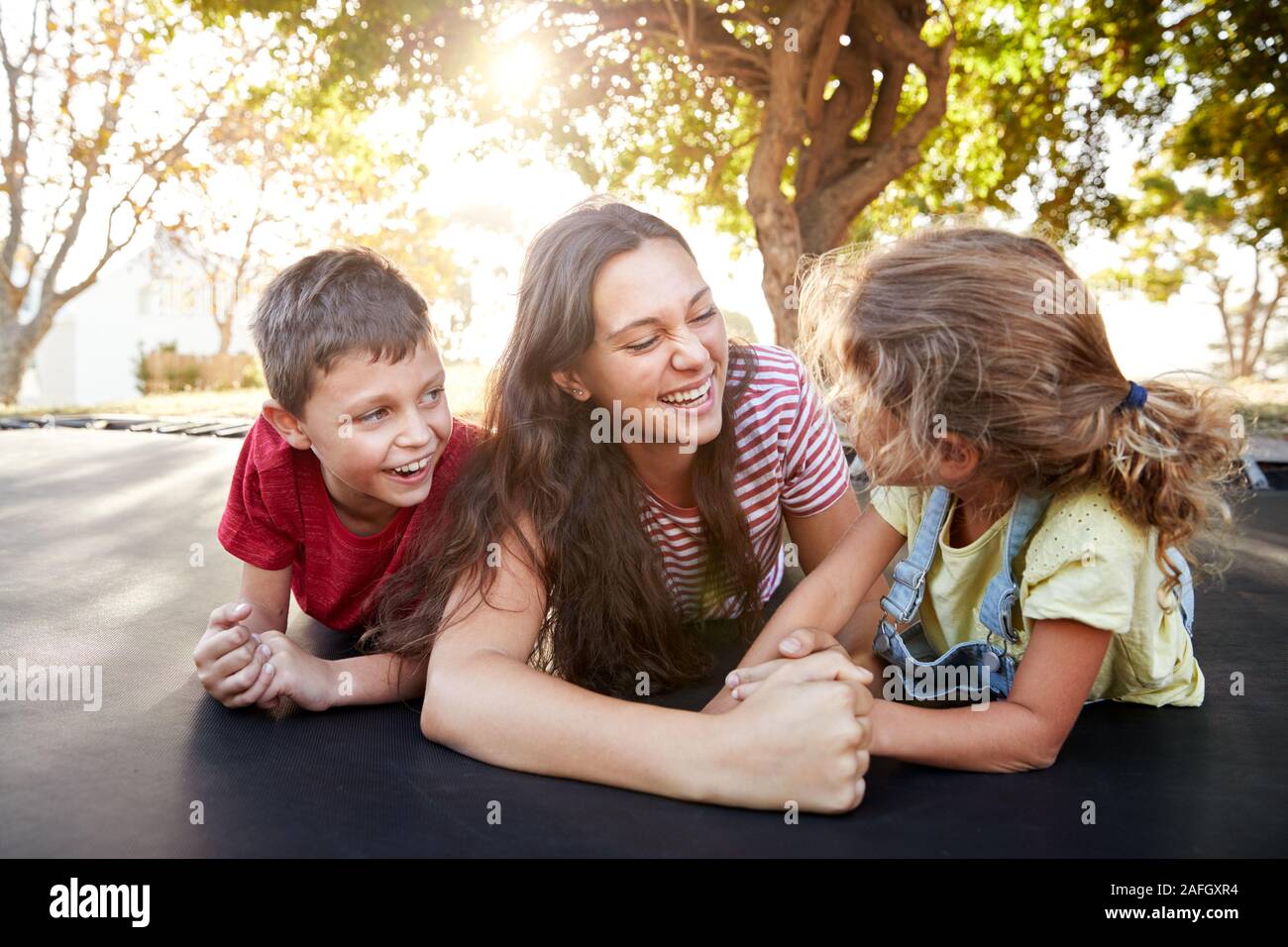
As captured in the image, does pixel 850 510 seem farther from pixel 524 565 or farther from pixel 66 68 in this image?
pixel 66 68

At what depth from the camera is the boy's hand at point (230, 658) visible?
4.28 ft

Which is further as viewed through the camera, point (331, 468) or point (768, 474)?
point (768, 474)

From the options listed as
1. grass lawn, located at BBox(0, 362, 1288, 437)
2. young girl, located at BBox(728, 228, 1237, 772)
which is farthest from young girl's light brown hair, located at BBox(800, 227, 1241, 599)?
grass lawn, located at BBox(0, 362, 1288, 437)

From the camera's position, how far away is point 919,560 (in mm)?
1320

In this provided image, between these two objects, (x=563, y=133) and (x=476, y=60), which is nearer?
(x=476, y=60)

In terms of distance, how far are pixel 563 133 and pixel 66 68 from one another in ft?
16.9

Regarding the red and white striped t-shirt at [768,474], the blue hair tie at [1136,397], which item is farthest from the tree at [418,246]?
the blue hair tie at [1136,397]

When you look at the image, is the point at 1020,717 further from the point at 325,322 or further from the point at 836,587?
the point at 325,322

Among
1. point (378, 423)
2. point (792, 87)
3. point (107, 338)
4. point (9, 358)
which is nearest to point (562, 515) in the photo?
point (378, 423)

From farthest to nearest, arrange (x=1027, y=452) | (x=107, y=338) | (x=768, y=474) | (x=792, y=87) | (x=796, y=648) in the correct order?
1. (x=107, y=338)
2. (x=792, y=87)
3. (x=768, y=474)
4. (x=796, y=648)
5. (x=1027, y=452)

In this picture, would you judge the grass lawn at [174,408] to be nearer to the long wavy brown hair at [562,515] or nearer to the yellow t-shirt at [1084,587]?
the long wavy brown hair at [562,515]

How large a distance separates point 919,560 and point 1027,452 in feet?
0.85

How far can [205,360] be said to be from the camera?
10.3 m
